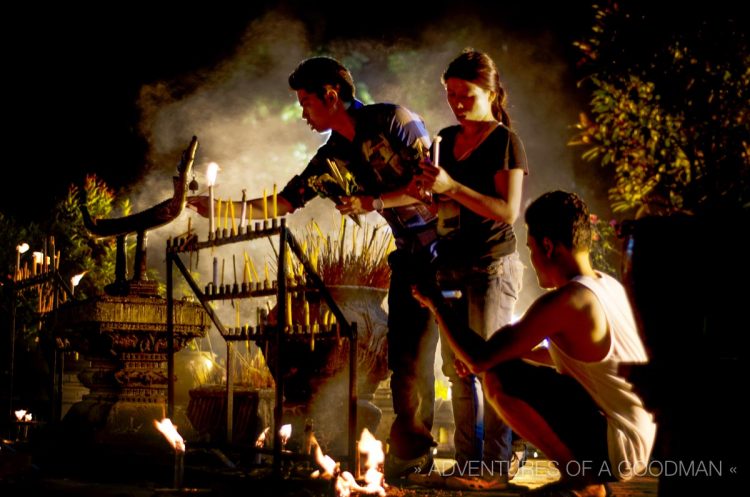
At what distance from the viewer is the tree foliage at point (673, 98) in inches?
352

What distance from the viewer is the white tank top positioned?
341cm

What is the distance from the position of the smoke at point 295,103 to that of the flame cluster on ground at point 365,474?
32.2 ft

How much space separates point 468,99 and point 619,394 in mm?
2020

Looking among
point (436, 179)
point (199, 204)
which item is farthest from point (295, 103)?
point (436, 179)

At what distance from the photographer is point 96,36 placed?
15711 millimetres

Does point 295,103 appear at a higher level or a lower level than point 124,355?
higher

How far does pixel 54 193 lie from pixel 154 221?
1087cm

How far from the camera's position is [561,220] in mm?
3623

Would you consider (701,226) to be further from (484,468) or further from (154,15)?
(154,15)

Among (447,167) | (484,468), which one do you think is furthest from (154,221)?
(484,468)

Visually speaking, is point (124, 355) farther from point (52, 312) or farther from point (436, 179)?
Answer: point (436, 179)

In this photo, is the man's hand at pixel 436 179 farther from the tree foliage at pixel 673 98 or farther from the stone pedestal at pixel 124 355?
the tree foliage at pixel 673 98

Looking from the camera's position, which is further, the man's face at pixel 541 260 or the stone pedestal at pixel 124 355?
the stone pedestal at pixel 124 355

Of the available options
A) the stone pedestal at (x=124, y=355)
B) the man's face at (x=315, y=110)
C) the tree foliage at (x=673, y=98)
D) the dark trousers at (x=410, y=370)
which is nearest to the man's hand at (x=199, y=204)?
the man's face at (x=315, y=110)
